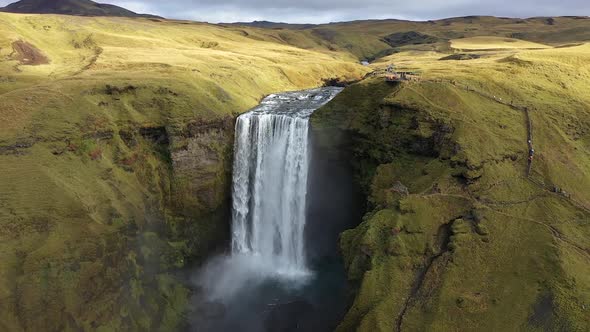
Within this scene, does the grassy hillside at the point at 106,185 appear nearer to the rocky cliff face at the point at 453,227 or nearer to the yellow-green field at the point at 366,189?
the yellow-green field at the point at 366,189

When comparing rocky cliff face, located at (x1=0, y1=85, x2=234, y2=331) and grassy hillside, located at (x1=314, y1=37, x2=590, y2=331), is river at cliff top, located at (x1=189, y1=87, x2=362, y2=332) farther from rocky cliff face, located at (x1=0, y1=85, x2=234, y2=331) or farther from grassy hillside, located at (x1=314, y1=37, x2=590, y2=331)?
grassy hillside, located at (x1=314, y1=37, x2=590, y2=331)

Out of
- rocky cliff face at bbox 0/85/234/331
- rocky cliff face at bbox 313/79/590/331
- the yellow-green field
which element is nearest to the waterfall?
rocky cliff face at bbox 0/85/234/331

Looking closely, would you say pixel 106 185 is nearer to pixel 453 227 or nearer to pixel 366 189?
pixel 366 189

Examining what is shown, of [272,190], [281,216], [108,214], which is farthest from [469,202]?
[108,214]

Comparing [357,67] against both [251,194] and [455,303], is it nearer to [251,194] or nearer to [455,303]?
[251,194]

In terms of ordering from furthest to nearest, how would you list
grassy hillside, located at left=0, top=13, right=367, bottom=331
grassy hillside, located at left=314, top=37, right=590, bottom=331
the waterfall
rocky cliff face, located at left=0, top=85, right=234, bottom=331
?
1. the waterfall
2. grassy hillside, located at left=0, top=13, right=367, bottom=331
3. rocky cliff face, located at left=0, top=85, right=234, bottom=331
4. grassy hillside, located at left=314, top=37, right=590, bottom=331
